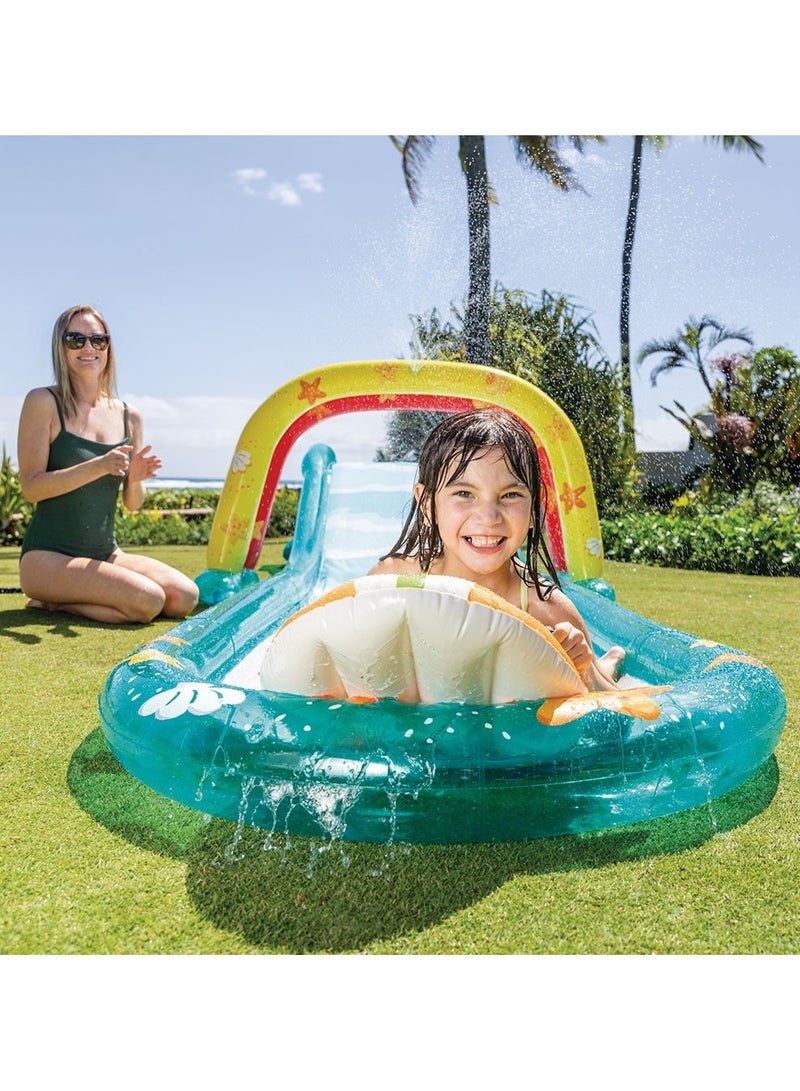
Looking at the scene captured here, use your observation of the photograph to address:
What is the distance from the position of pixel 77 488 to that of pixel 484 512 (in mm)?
2819

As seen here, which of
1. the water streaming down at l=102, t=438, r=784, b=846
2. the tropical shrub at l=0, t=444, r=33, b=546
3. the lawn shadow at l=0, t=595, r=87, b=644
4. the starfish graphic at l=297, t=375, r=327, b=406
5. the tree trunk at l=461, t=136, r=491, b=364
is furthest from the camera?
the tree trunk at l=461, t=136, r=491, b=364

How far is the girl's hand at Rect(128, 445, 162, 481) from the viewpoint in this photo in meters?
4.43

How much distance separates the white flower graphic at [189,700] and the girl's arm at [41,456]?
234 centimetres

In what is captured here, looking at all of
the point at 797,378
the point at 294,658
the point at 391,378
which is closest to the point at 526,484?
the point at 294,658

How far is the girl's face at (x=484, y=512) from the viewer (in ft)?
7.07

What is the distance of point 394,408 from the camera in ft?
16.1

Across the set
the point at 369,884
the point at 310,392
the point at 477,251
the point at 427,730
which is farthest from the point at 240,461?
the point at 477,251

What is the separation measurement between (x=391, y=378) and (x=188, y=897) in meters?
3.51

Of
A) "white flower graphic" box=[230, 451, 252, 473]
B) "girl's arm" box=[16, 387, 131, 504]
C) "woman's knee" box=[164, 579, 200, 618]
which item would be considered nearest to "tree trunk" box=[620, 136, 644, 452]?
"white flower graphic" box=[230, 451, 252, 473]

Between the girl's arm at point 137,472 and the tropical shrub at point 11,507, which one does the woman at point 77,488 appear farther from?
the tropical shrub at point 11,507

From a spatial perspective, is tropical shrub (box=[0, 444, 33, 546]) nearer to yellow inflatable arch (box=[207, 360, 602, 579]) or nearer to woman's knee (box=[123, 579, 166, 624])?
yellow inflatable arch (box=[207, 360, 602, 579])

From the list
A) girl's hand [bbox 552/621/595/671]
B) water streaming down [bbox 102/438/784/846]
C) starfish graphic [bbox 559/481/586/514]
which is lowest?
water streaming down [bbox 102/438/784/846]

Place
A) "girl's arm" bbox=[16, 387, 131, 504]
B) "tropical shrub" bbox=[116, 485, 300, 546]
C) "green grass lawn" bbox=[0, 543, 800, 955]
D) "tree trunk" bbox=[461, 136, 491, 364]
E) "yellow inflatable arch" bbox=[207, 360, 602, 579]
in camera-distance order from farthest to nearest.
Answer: "tropical shrub" bbox=[116, 485, 300, 546], "tree trunk" bbox=[461, 136, 491, 364], "yellow inflatable arch" bbox=[207, 360, 602, 579], "girl's arm" bbox=[16, 387, 131, 504], "green grass lawn" bbox=[0, 543, 800, 955]

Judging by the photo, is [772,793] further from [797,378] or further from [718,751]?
[797,378]
